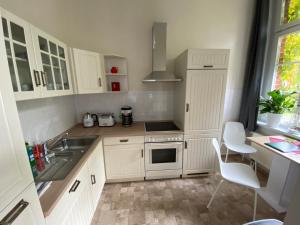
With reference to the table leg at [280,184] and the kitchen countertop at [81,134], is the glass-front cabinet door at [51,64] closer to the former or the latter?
the kitchen countertop at [81,134]

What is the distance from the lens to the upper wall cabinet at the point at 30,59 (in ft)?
3.04

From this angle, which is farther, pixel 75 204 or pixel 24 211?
pixel 75 204

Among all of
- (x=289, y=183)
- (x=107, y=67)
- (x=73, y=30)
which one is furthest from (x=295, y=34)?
(x=73, y=30)

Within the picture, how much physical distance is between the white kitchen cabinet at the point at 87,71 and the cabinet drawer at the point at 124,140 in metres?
0.75

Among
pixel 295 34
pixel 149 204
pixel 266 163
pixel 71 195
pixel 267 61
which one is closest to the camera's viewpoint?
pixel 71 195

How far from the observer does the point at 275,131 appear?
214cm

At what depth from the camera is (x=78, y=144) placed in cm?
181

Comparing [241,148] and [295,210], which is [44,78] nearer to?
[295,210]

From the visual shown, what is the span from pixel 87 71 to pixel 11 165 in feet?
5.27

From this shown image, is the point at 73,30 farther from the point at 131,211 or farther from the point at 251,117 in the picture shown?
the point at 251,117

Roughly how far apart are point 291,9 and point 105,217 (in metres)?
3.90

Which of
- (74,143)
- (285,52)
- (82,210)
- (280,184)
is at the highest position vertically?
(285,52)

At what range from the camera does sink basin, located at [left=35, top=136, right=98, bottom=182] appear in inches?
44.1

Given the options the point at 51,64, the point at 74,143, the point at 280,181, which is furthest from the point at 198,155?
the point at 51,64
